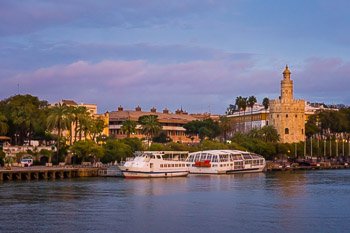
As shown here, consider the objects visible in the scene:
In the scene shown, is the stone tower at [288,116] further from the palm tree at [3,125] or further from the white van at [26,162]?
the white van at [26,162]

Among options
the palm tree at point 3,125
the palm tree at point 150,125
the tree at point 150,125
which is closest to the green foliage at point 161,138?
the tree at point 150,125

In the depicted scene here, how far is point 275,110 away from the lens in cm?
18975

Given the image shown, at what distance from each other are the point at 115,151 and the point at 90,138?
2114 centimetres

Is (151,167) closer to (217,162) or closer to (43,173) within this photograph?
(43,173)

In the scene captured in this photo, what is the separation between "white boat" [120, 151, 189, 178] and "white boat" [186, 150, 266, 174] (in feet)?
35.3

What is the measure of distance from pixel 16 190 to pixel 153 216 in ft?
93.2

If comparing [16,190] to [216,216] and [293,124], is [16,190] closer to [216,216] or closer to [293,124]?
[216,216]

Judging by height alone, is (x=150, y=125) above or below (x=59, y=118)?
above

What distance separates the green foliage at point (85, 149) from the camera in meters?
127

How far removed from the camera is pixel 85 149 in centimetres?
12731

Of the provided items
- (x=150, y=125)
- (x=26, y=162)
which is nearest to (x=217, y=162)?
(x=26, y=162)

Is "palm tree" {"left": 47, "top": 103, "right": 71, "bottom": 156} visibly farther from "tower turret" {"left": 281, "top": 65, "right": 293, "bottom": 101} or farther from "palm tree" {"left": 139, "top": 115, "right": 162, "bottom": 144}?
"tower turret" {"left": 281, "top": 65, "right": 293, "bottom": 101}

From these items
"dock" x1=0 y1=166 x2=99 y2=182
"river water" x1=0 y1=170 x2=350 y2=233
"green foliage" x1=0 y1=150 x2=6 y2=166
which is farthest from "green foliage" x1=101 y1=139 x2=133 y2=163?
"river water" x1=0 y1=170 x2=350 y2=233

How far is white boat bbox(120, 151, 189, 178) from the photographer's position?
11372 centimetres
